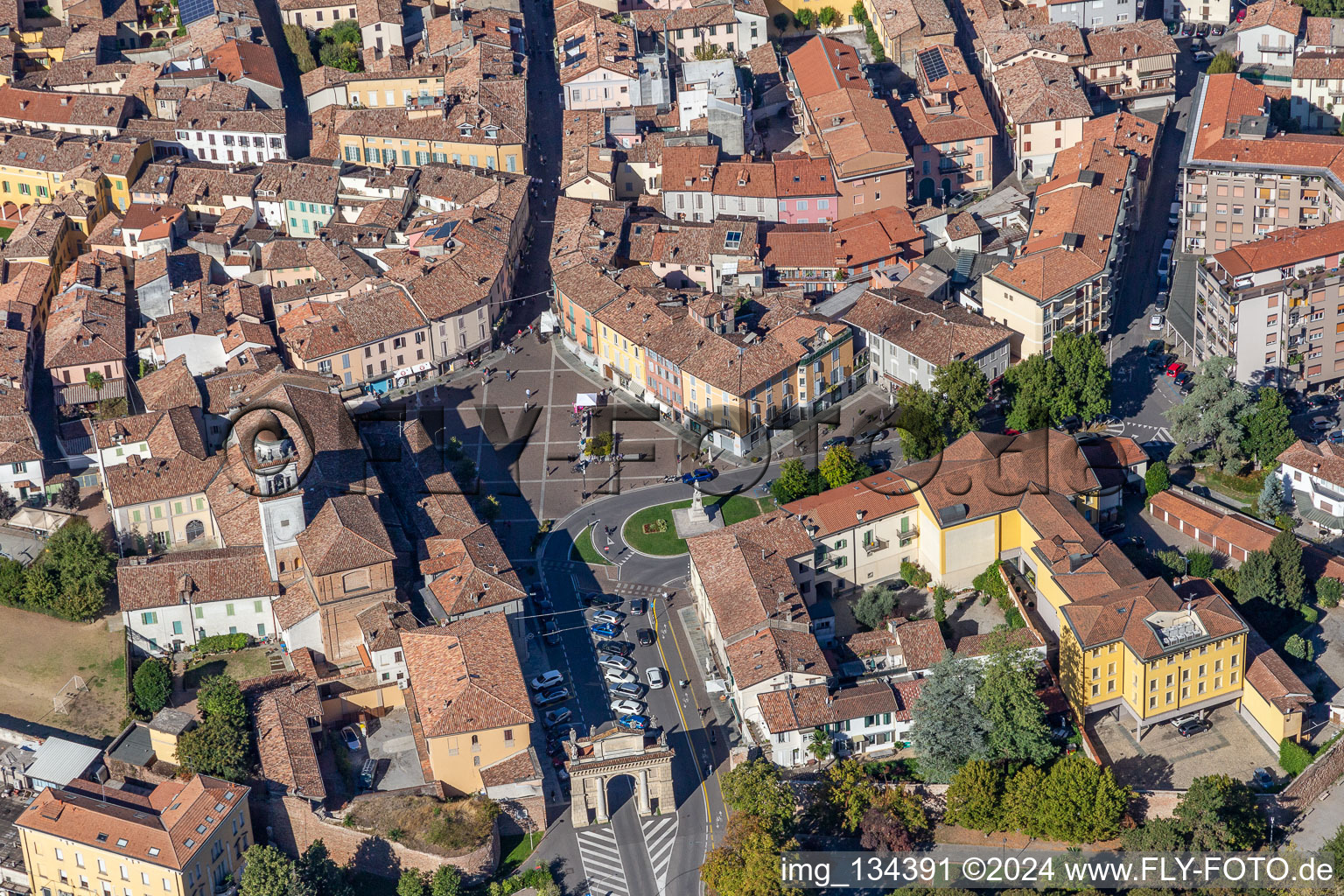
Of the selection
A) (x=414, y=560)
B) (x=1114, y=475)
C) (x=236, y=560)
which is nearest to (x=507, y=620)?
Result: (x=414, y=560)

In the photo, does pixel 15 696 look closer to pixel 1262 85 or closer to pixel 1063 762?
pixel 1063 762

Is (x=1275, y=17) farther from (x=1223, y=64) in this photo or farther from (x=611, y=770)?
(x=611, y=770)

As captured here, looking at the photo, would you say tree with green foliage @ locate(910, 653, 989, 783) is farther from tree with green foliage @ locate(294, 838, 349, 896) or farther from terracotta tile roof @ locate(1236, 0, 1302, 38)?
terracotta tile roof @ locate(1236, 0, 1302, 38)

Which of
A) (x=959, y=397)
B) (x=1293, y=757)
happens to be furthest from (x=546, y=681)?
(x=1293, y=757)

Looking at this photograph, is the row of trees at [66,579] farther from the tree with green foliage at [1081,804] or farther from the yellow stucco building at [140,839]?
the tree with green foliage at [1081,804]

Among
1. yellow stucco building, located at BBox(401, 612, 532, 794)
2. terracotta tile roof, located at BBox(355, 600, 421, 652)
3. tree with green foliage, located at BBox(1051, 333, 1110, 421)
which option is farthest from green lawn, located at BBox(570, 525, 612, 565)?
tree with green foliage, located at BBox(1051, 333, 1110, 421)

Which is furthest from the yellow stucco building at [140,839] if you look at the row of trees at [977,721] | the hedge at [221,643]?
the row of trees at [977,721]

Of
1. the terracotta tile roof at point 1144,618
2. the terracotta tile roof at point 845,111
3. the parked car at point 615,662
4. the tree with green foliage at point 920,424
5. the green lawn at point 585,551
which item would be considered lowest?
the parked car at point 615,662
